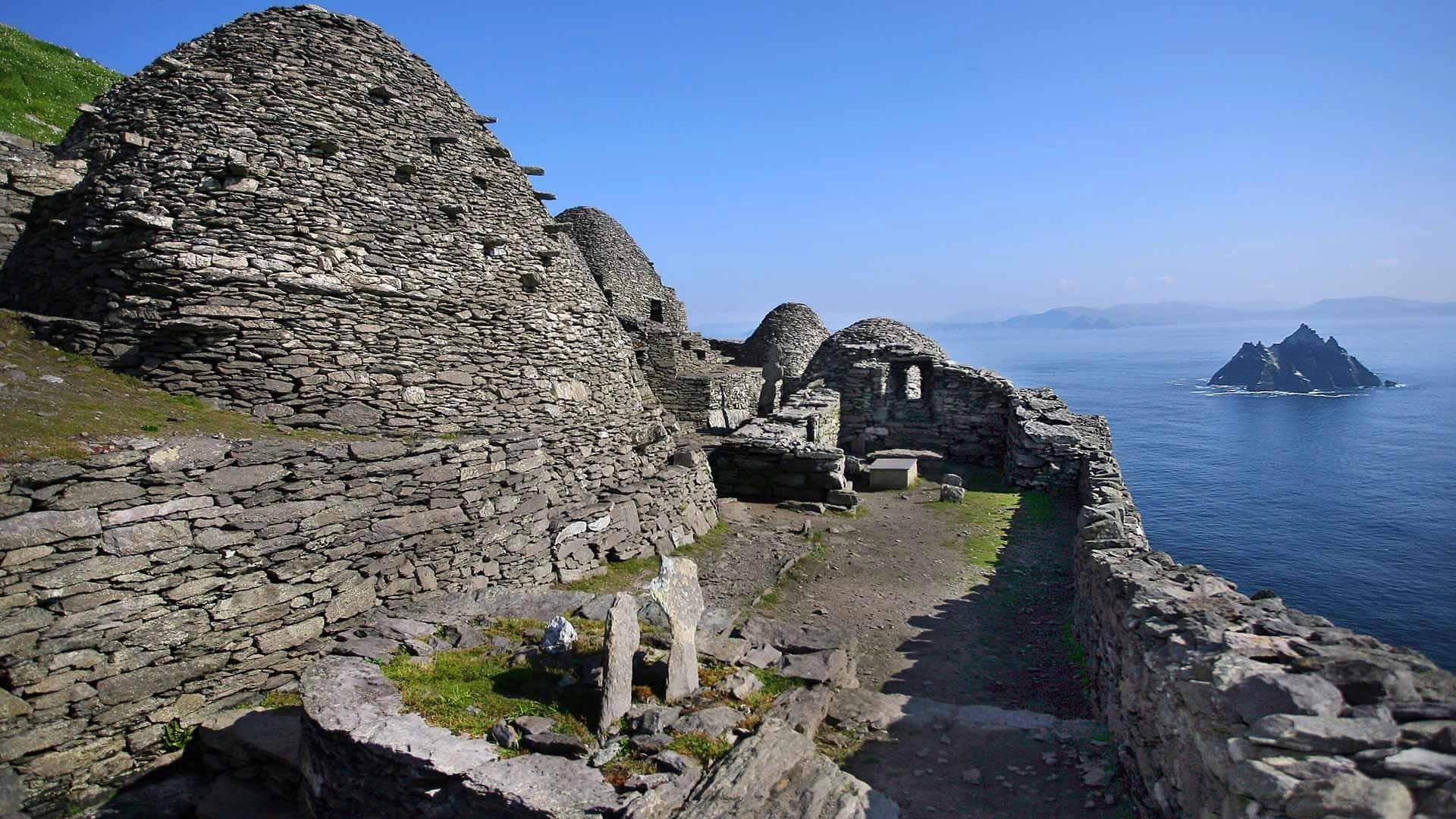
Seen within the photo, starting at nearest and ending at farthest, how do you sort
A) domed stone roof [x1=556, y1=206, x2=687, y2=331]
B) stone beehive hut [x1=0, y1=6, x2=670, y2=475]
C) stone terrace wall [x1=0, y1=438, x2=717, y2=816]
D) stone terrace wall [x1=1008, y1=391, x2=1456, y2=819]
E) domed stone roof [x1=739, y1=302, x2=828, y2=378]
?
stone terrace wall [x1=1008, y1=391, x2=1456, y2=819] → stone terrace wall [x1=0, y1=438, x2=717, y2=816] → stone beehive hut [x1=0, y1=6, x2=670, y2=475] → domed stone roof [x1=556, y1=206, x2=687, y2=331] → domed stone roof [x1=739, y1=302, x2=828, y2=378]

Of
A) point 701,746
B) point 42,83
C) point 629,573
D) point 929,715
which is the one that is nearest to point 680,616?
point 701,746

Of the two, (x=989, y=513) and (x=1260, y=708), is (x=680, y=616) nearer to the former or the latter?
(x=1260, y=708)

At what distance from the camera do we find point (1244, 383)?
2224 inches

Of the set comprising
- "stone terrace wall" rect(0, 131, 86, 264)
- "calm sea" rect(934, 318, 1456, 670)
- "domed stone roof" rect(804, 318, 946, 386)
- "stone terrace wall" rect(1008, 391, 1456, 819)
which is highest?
"stone terrace wall" rect(0, 131, 86, 264)

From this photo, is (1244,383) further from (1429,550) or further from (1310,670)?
(1310,670)

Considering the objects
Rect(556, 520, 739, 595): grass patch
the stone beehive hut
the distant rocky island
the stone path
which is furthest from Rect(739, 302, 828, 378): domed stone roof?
the distant rocky island

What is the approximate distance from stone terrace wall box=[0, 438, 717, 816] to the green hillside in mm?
12495

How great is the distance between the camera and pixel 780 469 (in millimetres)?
17047

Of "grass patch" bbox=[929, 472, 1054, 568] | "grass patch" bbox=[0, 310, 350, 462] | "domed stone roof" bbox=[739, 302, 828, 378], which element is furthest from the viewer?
"domed stone roof" bbox=[739, 302, 828, 378]

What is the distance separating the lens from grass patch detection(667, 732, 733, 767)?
595 cm

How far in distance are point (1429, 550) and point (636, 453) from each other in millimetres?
21339

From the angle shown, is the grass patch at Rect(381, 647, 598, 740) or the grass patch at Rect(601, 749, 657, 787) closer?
the grass patch at Rect(601, 749, 657, 787)

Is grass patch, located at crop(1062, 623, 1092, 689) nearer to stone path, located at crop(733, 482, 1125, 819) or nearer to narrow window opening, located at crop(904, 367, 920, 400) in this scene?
stone path, located at crop(733, 482, 1125, 819)

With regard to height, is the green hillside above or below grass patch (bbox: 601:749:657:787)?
above
